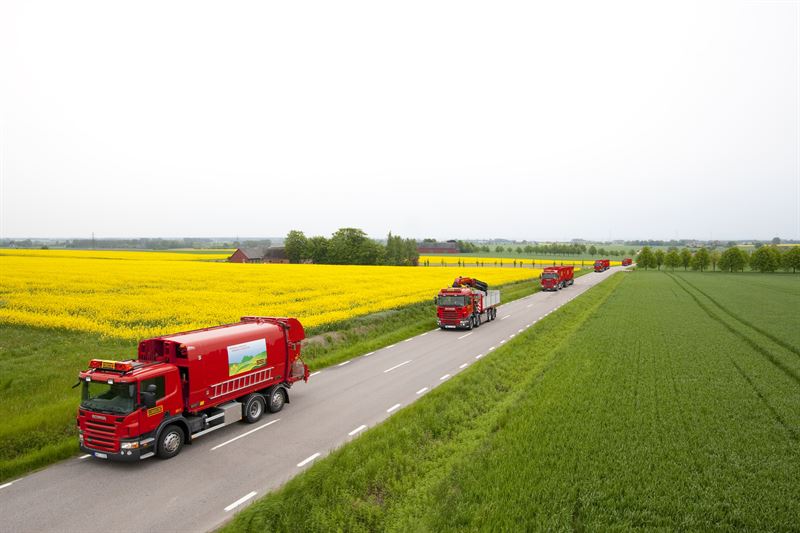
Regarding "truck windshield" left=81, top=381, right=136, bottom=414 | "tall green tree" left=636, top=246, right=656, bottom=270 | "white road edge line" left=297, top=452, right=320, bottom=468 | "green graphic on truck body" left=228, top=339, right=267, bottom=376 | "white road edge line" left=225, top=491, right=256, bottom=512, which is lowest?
"white road edge line" left=225, top=491, right=256, bottom=512

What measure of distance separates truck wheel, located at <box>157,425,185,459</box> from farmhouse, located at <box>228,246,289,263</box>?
300ft

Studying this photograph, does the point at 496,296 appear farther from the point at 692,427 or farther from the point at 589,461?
the point at 589,461

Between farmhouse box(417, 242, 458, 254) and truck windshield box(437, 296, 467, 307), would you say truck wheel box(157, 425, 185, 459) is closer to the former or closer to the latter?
truck windshield box(437, 296, 467, 307)

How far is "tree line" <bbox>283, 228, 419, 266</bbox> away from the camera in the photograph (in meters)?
101

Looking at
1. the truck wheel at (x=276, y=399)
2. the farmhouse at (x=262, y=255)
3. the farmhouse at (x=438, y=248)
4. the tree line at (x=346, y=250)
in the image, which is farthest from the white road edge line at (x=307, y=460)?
the farmhouse at (x=438, y=248)

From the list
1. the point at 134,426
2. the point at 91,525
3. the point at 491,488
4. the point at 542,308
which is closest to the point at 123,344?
the point at 134,426

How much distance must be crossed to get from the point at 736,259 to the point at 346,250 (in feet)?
288

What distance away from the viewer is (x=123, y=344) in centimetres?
2152

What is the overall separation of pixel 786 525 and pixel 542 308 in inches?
1262

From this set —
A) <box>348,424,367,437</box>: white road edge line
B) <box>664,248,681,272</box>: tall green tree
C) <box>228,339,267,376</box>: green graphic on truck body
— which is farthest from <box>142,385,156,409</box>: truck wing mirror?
<box>664,248,681,272</box>: tall green tree

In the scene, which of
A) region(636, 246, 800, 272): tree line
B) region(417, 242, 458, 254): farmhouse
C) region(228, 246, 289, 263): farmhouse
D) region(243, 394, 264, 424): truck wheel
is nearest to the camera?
region(243, 394, 264, 424): truck wheel

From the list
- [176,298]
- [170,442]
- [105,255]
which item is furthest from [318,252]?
[170,442]

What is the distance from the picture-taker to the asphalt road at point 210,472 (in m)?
9.53

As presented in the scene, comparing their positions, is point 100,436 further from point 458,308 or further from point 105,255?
point 105,255
